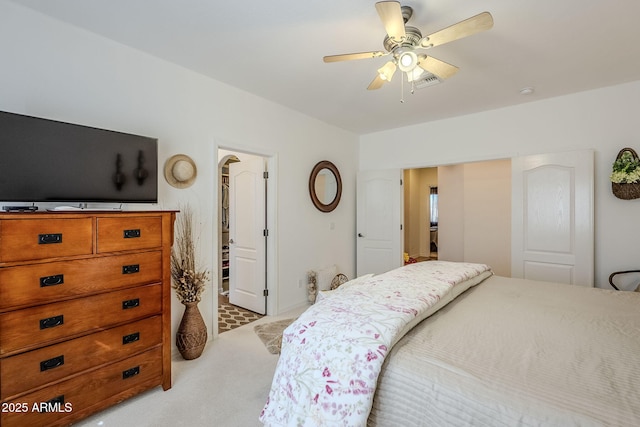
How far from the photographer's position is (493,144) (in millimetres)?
3705

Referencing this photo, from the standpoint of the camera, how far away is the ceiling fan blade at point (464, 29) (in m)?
1.47

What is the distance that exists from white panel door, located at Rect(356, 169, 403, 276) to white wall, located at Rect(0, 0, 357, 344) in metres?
0.20

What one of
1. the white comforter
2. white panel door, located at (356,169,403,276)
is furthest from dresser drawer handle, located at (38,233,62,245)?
white panel door, located at (356,169,403,276)

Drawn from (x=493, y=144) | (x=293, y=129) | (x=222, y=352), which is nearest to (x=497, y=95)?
(x=493, y=144)

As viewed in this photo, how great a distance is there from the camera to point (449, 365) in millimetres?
1081

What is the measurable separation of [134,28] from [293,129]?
1.96m

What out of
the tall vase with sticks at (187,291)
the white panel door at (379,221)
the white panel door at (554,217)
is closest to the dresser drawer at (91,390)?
the tall vase with sticks at (187,291)

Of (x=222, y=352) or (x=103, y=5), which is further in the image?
(x=222, y=352)

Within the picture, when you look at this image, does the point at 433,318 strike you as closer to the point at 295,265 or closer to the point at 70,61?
the point at 295,265

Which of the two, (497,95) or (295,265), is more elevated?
(497,95)

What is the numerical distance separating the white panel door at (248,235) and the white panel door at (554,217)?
3.08 meters

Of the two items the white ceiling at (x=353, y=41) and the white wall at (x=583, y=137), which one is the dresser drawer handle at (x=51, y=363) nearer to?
the white ceiling at (x=353, y=41)

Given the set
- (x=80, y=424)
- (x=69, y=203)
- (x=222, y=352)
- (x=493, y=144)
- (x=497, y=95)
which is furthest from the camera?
(x=493, y=144)

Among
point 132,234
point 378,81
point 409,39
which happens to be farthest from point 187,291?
point 409,39
